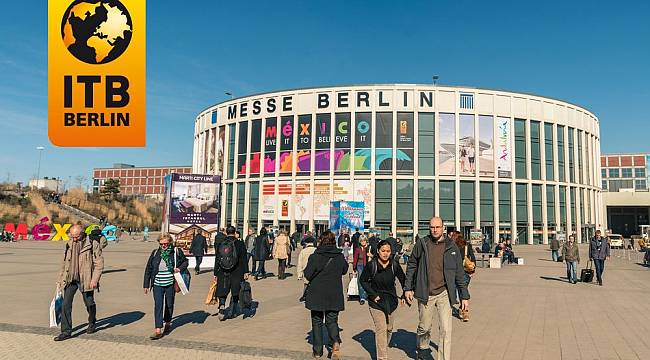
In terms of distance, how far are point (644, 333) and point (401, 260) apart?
50.5 feet

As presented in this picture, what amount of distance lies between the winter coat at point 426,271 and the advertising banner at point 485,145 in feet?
151

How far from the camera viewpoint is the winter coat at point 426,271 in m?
6.01

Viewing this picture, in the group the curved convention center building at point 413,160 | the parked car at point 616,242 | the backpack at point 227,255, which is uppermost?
the curved convention center building at point 413,160

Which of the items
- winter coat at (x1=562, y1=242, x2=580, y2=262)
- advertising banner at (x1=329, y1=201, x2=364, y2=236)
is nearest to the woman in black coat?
winter coat at (x1=562, y1=242, x2=580, y2=262)

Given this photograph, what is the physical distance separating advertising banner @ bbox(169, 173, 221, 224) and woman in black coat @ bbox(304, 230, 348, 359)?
47.6ft

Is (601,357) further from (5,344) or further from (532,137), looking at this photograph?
(532,137)

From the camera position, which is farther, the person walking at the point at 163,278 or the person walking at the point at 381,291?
the person walking at the point at 163,278

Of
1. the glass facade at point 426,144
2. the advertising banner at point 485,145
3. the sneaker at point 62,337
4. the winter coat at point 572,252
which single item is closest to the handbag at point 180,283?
the sneaker at point 62,337

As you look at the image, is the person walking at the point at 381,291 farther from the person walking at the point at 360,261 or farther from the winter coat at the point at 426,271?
the person walking at the point at 360,261

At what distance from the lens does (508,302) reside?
38.7 feet

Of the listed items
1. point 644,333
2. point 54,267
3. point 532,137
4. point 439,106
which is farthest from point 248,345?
point 532,137

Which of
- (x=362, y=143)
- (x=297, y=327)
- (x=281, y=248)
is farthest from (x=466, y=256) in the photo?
(x=362, y=143)

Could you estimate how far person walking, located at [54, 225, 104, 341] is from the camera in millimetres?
7512

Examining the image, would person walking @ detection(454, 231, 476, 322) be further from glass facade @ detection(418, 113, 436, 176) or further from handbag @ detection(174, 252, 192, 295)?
glass facade @ detection(418, 113, 436, 176)
